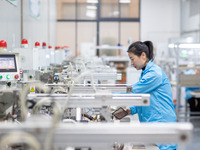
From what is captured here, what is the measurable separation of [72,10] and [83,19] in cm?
61

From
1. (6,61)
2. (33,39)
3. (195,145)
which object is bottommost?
(195,145)

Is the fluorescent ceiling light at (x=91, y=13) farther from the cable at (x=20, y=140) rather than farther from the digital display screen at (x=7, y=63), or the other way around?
the cable at (x=20, y=140)

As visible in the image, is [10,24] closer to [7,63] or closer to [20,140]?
[7,63]

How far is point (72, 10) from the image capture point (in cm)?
1197

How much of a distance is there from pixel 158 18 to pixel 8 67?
10.2 metres

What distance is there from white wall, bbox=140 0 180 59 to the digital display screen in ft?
32.3

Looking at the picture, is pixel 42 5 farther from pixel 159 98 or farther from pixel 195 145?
pixel 159 98

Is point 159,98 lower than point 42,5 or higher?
lower

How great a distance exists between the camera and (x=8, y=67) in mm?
2188

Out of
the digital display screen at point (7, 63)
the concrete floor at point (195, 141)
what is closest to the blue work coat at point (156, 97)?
the digital display screen at point (7, 63)

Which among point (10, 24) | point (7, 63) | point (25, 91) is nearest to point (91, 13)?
point (10, 24)

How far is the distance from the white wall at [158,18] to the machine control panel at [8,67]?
32.2 ft

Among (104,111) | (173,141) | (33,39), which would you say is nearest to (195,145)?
(33,39)

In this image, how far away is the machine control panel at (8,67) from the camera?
2.17m
